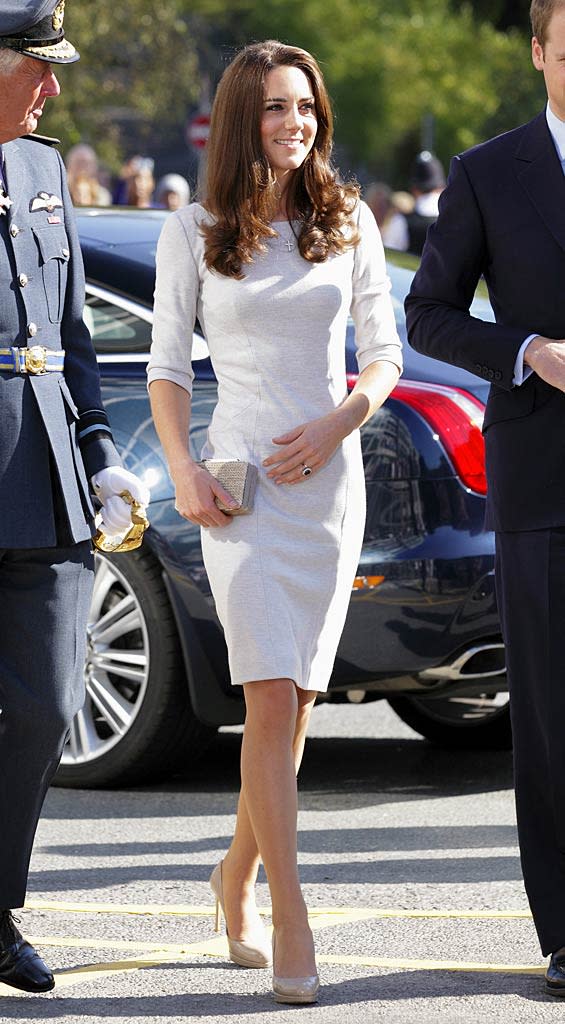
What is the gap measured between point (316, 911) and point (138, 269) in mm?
2334

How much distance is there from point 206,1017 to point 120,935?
67 cm

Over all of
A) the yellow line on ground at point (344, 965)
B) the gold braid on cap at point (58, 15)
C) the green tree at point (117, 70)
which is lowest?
the yellow line on ground at point (344, 965)

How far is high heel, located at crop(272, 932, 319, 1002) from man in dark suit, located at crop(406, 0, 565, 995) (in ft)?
1.59

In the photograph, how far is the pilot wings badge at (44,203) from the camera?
3951 millimetres

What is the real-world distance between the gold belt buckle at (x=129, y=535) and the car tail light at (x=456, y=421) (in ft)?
5.85

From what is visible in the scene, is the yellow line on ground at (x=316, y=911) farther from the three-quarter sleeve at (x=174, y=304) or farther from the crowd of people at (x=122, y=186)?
the crowd of people at (x=122, y=186)

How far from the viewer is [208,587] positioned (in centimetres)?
572

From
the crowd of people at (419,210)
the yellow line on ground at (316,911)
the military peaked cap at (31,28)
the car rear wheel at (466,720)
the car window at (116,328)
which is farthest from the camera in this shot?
→ the crowd of people at (419,210)

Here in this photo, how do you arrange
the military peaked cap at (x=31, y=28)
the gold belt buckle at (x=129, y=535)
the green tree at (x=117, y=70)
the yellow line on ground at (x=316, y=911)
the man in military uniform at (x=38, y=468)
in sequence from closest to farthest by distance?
the military peaked cap at (x=31, y=28) < the man in military uniform at (x=38, y=468) < the gold belt buckle at (x=129, y=535) < the yellow line on ground at (x=316, y=911) < the green tree at (x=117, y=70)

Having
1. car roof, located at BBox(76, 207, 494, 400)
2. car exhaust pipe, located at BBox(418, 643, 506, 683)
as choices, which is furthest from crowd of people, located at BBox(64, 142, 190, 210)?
car exhaust pipe, located at BBox(418, 643, 506, 683)

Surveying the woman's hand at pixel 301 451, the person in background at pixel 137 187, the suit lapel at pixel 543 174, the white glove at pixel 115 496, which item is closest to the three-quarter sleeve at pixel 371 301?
the woman's hand at pixel 301 451

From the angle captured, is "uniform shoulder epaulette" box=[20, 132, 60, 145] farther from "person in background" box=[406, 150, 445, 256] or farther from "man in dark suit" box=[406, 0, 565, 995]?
"person in background" box=[406, 150, 445, 256]

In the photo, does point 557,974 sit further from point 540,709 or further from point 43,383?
point 43,383

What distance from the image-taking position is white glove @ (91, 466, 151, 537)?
13.0ft
